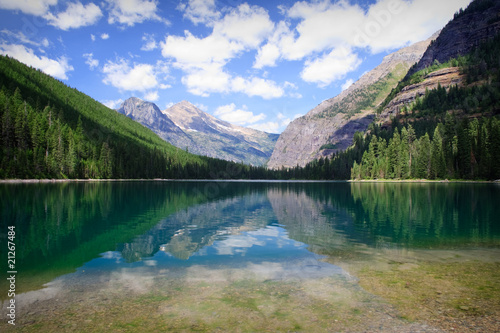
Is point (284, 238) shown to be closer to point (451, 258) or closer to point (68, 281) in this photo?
point (451, 258)

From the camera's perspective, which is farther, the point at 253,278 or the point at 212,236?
the point at 212,236

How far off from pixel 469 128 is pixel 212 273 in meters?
177

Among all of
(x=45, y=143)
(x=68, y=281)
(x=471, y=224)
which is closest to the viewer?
(x=68, y=281)

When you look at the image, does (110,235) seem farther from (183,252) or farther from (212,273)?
(212,273)

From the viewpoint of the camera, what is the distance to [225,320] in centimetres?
1023

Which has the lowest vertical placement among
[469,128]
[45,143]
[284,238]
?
[284,238]

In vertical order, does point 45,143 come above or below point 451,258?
above

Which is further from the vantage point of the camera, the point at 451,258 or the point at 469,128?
the point at 469,128

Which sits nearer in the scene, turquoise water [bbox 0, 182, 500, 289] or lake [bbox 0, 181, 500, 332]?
lake [bbox 0, 181, 500, 332]

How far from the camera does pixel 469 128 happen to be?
14775 cm

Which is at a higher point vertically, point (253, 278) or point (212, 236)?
A: point (253, 278)

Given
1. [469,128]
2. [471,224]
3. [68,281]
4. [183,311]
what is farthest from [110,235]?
[469,128]

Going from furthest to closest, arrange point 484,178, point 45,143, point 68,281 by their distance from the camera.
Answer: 1. point 45,143
2. point 484,178
3. point 68,281

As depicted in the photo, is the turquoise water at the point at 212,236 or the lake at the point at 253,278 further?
the turquoise water at the point at 212,236
